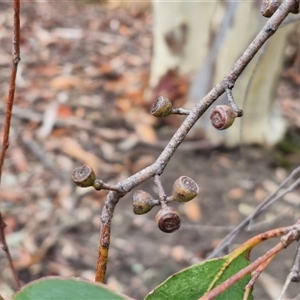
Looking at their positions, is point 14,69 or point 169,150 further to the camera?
point 14,69

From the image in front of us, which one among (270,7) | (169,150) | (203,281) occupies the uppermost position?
(270,7)

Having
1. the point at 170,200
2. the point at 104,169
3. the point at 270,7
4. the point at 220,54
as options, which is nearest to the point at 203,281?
the point at 170,200

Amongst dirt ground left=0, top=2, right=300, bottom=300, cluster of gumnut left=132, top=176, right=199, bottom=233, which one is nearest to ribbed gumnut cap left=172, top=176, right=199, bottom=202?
cluster of gumnut left=132, top=176, right=199, bottom=233

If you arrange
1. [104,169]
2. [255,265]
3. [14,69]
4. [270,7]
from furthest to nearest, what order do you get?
[104,169], [14,69], [270,7], [255,265]

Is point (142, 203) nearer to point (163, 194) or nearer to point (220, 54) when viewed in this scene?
point (163, 194)

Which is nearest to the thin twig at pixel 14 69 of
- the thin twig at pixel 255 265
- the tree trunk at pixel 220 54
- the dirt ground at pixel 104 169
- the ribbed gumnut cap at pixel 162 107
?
the ribbed gumnut cap at pixel 162 107

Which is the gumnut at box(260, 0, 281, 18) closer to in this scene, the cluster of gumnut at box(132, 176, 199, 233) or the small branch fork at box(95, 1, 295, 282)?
the small branch fork at box(95, 1, 295, 282)
